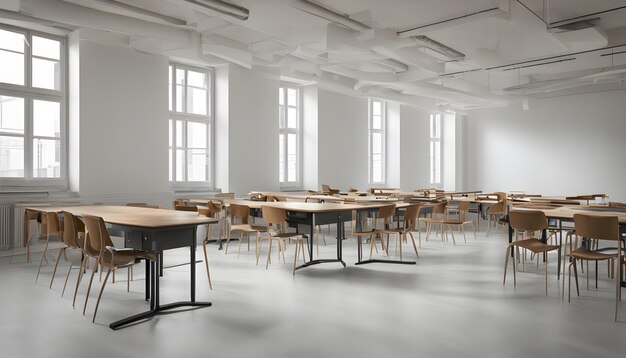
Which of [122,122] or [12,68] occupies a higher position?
[12,68]

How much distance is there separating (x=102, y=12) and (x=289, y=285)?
4819mm

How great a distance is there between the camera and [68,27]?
26.0 feet

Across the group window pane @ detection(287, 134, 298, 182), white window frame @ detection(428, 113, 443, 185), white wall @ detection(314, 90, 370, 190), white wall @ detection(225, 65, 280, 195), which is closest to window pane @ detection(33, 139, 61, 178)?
white wall @ detection(225, 65, 280, 195)

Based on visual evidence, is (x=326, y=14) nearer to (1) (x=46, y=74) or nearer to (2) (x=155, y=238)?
(2) (x=155, y=238)

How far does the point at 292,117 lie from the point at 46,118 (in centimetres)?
577

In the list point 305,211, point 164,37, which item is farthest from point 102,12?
point 305,211

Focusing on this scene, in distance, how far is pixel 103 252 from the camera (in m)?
3.84

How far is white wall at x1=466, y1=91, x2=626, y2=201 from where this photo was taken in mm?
13336

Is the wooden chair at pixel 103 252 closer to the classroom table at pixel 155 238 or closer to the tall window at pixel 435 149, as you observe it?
the classroom table at pixel 155 238

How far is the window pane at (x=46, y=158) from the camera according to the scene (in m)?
8.11

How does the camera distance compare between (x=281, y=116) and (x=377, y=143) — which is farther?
(x=377, y=143)

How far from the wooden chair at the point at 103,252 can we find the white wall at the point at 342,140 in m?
8.35

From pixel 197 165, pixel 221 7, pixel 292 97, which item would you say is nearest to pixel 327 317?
pixel 221 7

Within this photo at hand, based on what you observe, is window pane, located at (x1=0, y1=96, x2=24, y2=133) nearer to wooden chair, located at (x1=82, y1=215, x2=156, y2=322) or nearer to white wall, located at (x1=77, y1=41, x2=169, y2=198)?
white wall, located at (x1=77, y1=41, x2=169, y2=198)
